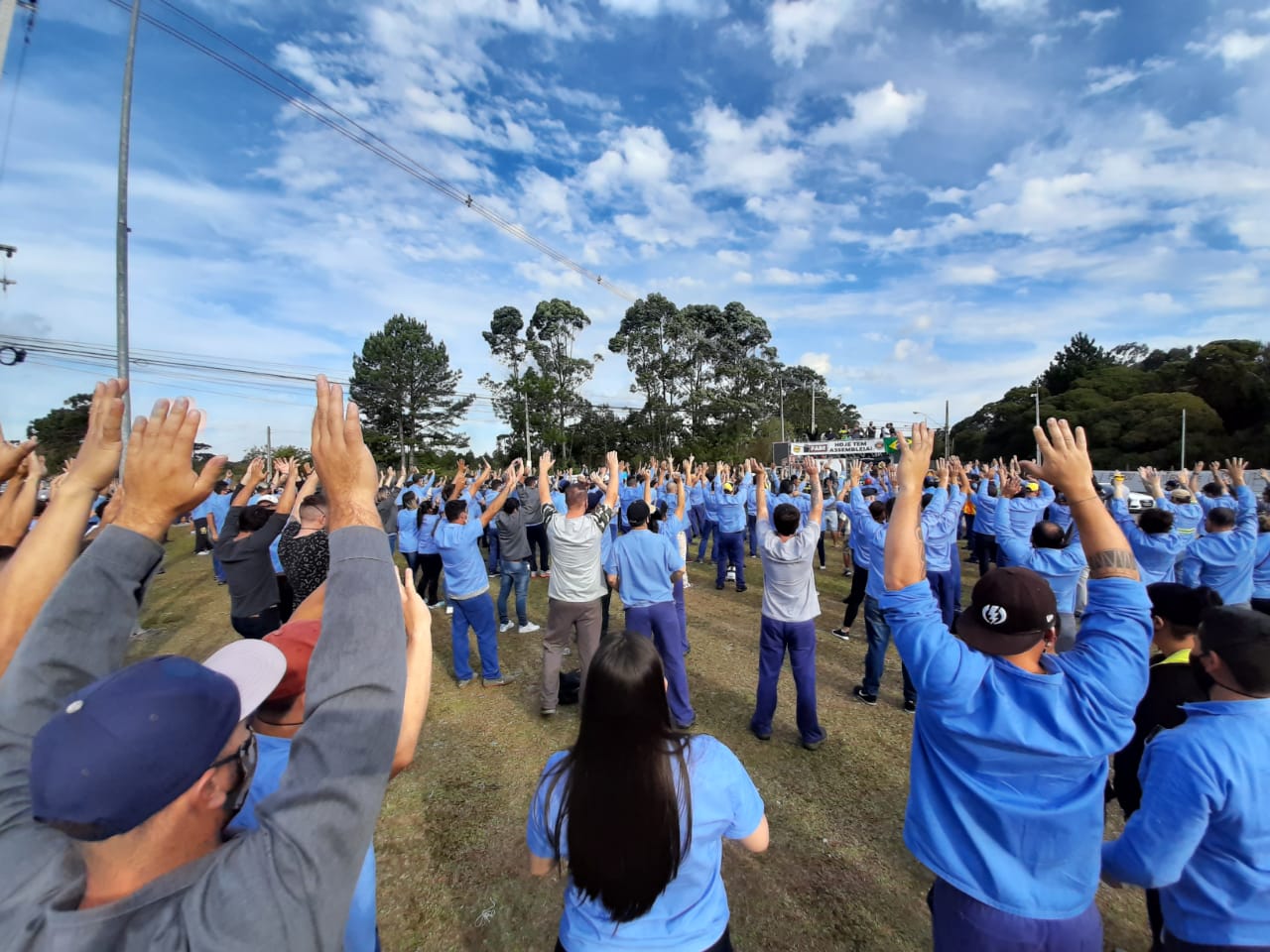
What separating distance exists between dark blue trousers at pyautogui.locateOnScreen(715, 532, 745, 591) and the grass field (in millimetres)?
3540

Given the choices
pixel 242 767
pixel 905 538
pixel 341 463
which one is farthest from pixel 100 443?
pixel 905 538

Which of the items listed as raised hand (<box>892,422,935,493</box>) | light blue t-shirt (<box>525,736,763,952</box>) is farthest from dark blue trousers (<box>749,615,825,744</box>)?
light blue t-shirt (<box>525,736,763,952</box>)

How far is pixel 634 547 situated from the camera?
5.37 metres

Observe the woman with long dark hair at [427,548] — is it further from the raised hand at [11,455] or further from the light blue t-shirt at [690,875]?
the light blue t-shirt at [690,875]

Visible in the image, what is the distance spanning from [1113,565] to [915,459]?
28.6 inches

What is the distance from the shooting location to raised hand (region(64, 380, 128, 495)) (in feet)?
5.33

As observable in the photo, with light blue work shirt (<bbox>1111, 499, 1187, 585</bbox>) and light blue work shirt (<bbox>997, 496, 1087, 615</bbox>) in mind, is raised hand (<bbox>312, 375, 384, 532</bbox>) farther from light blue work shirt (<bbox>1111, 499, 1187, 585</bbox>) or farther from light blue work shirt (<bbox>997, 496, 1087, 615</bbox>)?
light blue work shirt (<bbox>1111, 499, 1187, 585</bbox>)

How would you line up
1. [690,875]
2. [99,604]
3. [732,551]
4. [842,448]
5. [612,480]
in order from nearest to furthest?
[99,604] < [690,875] < [612,480] < [732,551] < [842,448]

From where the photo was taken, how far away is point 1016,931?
1838 millimetres

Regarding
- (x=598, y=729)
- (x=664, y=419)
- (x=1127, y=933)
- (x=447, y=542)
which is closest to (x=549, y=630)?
(x=447, y=542)

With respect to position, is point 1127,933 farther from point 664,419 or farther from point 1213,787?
point 664,419

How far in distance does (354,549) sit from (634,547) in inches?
168

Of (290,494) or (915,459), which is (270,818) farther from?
(290,494)

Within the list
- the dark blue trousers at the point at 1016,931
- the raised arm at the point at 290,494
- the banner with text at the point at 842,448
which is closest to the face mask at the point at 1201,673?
the dark blue trousers at the point at 1016,931
